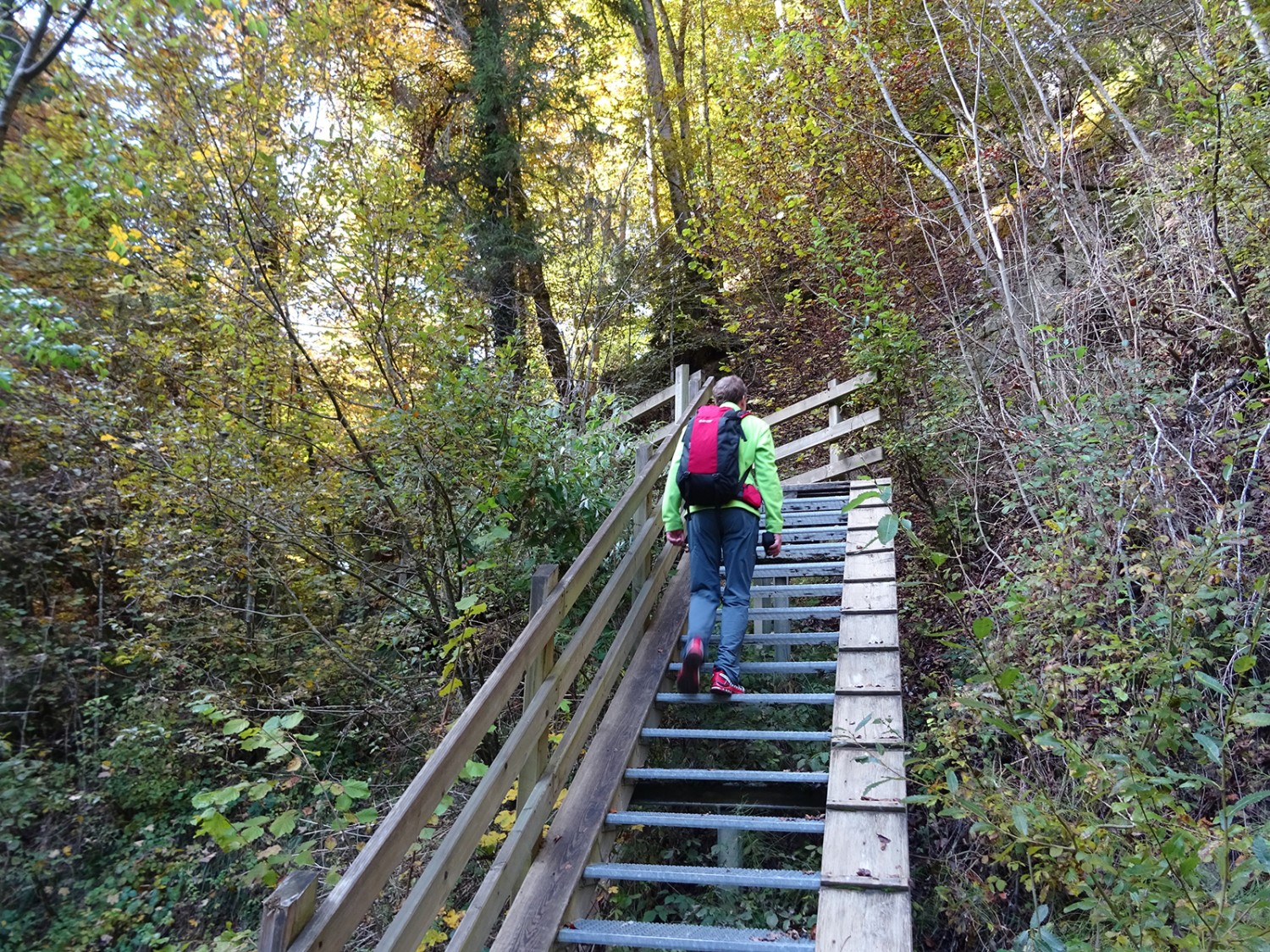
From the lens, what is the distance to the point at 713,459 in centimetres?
400

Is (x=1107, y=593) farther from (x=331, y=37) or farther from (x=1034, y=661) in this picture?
(x=331, y=37)

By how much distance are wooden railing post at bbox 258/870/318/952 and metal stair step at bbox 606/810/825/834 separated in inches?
65.6

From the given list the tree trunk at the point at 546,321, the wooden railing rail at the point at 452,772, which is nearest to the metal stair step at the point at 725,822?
the wooden railing rail at the point at 452,772

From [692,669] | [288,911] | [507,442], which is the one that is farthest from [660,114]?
[288,911]

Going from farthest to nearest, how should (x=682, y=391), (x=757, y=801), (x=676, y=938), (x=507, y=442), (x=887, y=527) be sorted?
(x=682, y=391)
(x=507, y=442)
(x=757, y=801)
(x=676, y=938)
(x=887, y=527)

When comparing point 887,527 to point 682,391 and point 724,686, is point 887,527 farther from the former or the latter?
point 682,391

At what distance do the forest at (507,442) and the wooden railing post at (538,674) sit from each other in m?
0.59

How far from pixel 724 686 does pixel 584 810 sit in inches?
39.4

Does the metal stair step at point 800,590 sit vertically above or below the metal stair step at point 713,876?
above

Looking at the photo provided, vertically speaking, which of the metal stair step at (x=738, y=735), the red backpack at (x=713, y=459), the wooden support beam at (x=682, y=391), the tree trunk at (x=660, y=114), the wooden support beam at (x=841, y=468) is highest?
the tree trunk at (x=660, y=114)

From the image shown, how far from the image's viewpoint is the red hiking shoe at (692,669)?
3.82 metres

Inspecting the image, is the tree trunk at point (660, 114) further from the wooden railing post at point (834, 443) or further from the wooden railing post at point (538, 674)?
the wooden railing post at point (538, 674)

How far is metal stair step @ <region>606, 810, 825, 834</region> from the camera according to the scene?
291 centimetres

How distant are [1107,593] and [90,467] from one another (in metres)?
8.46
